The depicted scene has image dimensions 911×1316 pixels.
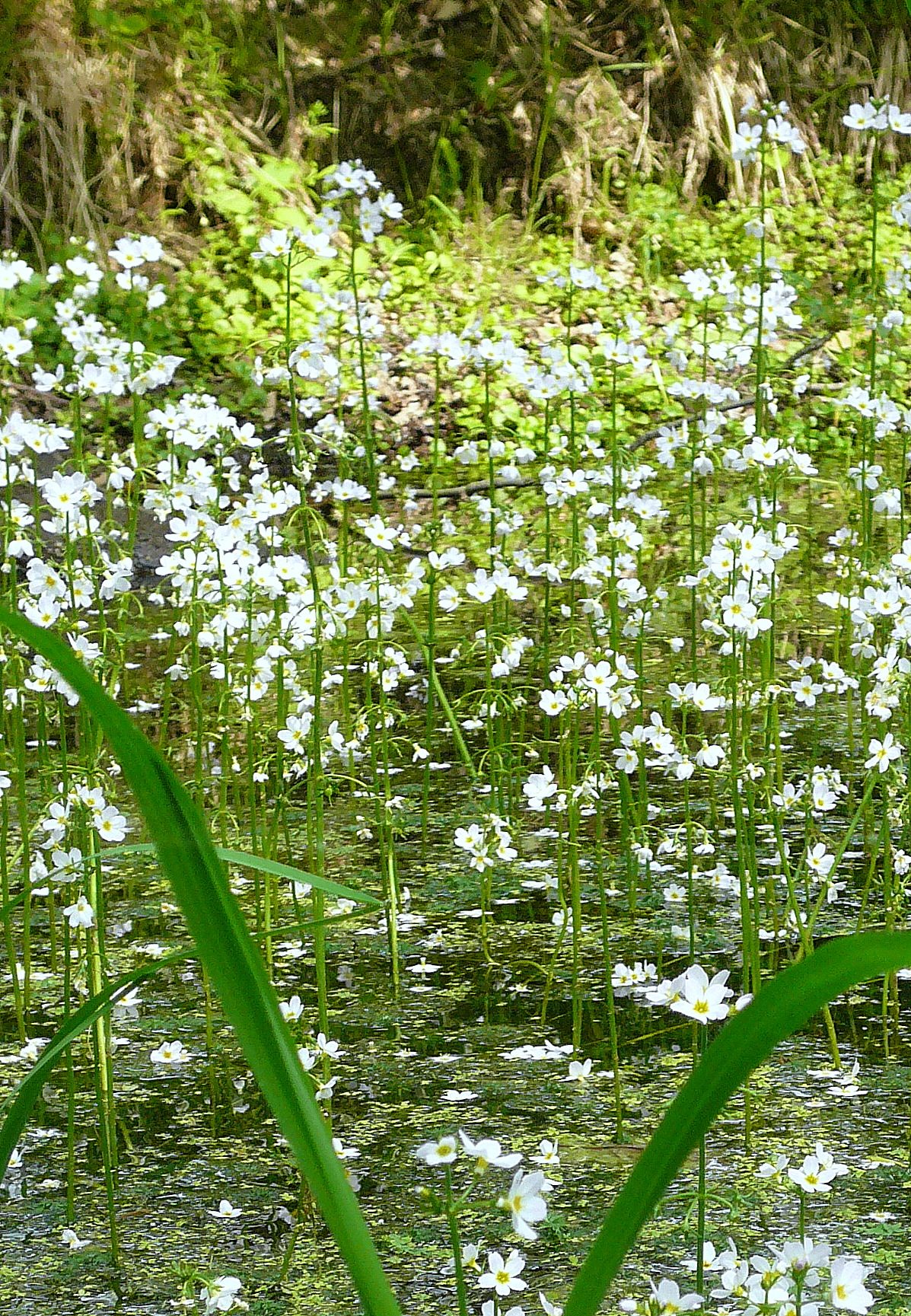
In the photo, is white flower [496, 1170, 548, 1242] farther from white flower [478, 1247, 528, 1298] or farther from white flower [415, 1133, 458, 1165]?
white flower [478, 1247, 528, 1298]

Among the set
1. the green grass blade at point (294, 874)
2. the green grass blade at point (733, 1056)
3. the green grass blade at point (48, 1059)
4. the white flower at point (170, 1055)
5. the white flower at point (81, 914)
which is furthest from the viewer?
the white flower at point (170, 1055)

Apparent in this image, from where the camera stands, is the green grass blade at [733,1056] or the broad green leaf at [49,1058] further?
the broad green leaf at [49,1058]

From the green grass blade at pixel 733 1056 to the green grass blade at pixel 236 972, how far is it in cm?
15

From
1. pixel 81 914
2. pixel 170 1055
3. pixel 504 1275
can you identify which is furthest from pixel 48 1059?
pixel 170 1055

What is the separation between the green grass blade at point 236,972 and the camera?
1.03 m

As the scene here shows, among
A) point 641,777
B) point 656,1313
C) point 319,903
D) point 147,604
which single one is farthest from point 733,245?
point 656,1313

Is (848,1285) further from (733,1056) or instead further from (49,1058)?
(49,1058)

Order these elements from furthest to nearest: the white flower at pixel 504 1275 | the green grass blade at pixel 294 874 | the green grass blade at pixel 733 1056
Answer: the white flower at pixel 504 1275, the green grass blade at pixel 294 874, the green grass blade at pixel 733 1056

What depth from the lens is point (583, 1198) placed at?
203 cm

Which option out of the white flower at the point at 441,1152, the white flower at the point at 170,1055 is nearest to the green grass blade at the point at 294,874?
the white flower at the point at 441,1152

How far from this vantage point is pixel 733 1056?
0.97 m

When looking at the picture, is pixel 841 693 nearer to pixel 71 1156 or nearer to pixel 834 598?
pixel 834 598

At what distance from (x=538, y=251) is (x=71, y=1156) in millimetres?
7663

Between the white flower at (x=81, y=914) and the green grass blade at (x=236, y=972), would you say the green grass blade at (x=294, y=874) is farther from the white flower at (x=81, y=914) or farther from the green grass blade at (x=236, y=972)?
the white flower at (x=81, y=914)
